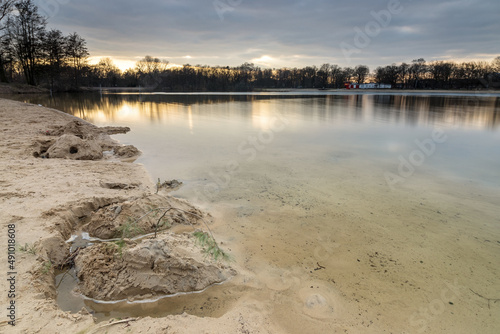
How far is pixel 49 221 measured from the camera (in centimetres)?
384

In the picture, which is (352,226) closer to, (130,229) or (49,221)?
(130,229)

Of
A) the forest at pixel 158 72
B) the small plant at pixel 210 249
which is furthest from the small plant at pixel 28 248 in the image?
the forest at pixel 158 72

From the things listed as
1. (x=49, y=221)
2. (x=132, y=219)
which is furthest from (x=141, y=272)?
Answer: (x=49, y=221)

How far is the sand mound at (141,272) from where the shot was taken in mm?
3008

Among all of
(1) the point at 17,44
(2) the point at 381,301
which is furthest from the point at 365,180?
(1) the point at 17,44

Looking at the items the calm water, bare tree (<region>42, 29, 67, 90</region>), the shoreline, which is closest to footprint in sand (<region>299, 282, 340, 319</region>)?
the calm water

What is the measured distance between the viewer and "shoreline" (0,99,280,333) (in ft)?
7.90

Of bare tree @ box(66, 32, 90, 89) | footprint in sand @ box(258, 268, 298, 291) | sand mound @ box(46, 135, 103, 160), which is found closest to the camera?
footprint in sand @ box(258, 268, 298, 291)

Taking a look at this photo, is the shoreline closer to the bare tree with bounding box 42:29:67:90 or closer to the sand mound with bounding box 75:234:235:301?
the sand mound with bounding box 75:234:235:301

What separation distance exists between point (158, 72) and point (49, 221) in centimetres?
10509

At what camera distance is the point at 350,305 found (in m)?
3.07

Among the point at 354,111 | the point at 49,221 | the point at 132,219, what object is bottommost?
the point at 132,219

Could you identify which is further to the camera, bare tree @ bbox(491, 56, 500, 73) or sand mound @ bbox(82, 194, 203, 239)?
bare tree @ bbox(491, 56, 500, 73)

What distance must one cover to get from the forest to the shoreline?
36.4 m
